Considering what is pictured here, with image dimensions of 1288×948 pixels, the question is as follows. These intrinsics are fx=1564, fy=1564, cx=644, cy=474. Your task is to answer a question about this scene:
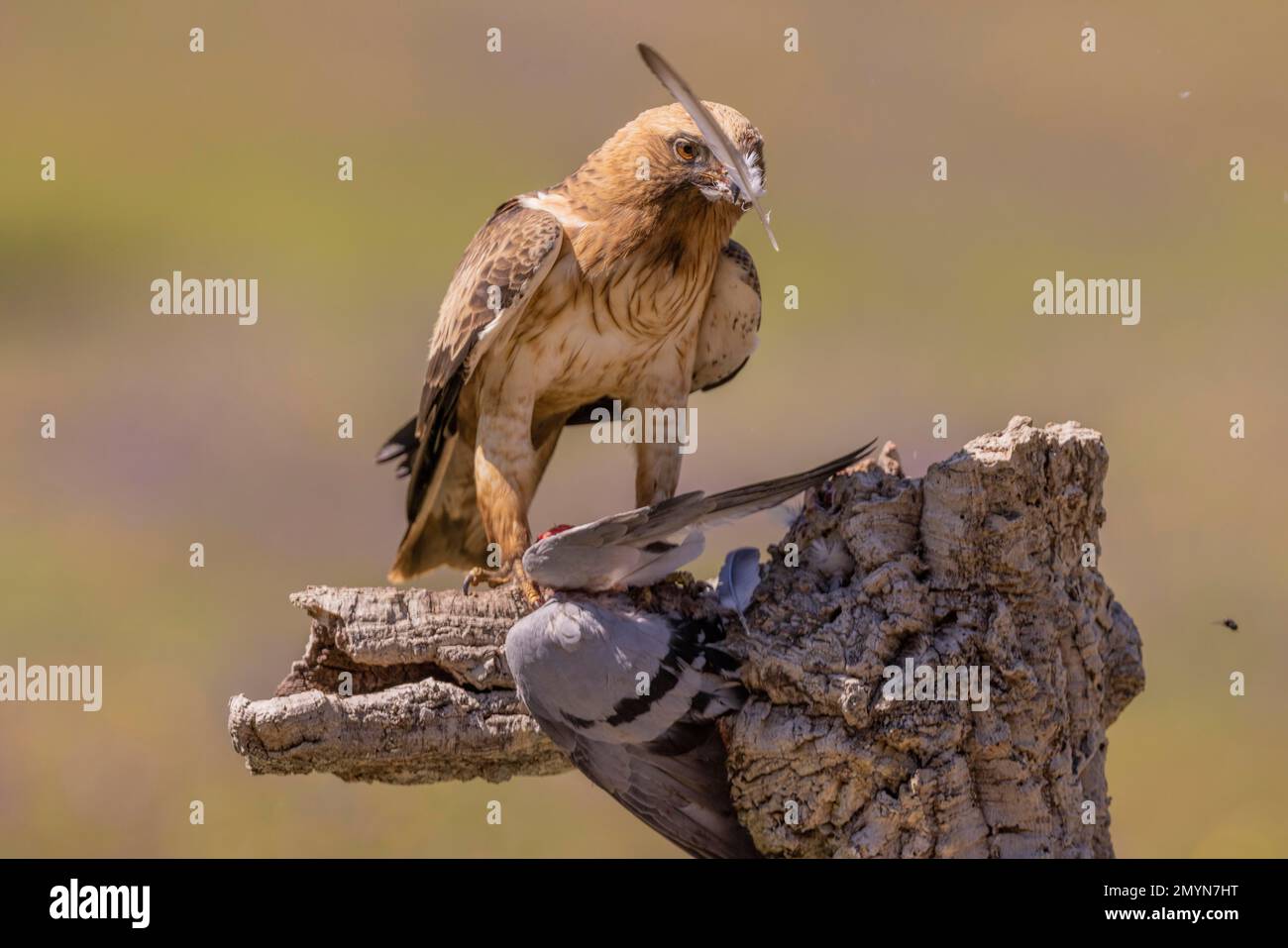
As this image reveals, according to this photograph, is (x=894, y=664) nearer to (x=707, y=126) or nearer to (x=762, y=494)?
(x=762, y=494)

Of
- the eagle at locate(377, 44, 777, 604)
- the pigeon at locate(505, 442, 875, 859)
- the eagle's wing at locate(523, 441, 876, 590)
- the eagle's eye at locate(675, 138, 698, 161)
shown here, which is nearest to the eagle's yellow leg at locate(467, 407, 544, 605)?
the eagle at locate(377, 44, 777, 604)

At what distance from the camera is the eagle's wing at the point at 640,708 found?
22.6 feet

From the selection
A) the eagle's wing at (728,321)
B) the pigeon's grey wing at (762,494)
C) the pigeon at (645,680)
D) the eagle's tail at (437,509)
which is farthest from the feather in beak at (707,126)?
the eagle's tail at (437,509)

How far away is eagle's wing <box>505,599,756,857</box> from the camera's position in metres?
6.89

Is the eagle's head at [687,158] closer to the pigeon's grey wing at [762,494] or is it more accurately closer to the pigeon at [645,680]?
the pigeon's grey wing at [762,494]

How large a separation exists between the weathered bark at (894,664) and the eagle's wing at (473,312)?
57.1 inches

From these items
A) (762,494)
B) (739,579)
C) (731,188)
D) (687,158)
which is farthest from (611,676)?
(687,158)

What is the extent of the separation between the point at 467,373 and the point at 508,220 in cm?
85

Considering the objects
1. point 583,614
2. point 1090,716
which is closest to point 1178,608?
point 1090,716

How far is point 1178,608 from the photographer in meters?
19.1

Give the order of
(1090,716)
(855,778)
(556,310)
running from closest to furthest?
(855,778), (1090,716), (556,310)

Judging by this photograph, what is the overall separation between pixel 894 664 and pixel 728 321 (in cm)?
298

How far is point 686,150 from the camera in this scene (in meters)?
7.91
